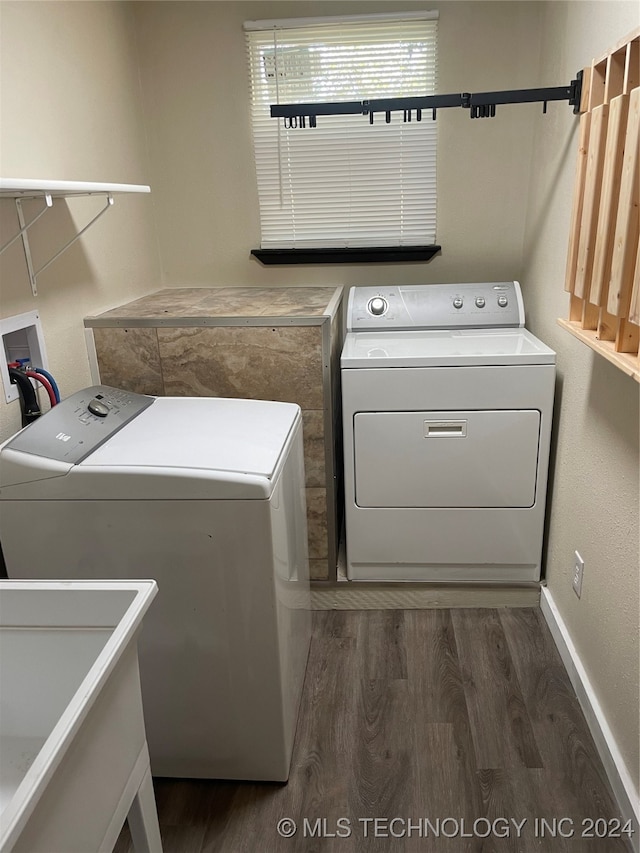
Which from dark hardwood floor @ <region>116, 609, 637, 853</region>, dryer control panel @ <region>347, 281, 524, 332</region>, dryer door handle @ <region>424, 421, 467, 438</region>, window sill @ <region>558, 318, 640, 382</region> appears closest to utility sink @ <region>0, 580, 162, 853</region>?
dark hardwood floor @ <region>116, 609, 637, 853</region>

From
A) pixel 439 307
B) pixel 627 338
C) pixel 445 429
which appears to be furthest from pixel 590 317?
pixel 439 307

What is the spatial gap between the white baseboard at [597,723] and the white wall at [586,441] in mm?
28

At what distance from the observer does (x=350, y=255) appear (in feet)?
8.95

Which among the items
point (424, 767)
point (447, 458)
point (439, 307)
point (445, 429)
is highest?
point (439, 307)

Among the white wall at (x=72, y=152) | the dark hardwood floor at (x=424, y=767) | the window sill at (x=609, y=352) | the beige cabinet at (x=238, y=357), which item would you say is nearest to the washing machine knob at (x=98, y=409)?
the white wall at (x=72, y=152)

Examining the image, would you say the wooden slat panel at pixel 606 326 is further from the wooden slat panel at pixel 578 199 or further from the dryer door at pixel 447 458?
the dryer door at pixel 447 458

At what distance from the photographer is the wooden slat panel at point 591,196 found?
1446 mm

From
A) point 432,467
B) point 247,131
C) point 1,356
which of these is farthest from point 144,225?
point 432,467

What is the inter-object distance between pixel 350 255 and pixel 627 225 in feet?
5.12

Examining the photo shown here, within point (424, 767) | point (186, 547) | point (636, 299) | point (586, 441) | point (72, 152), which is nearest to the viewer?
point (636, 299)

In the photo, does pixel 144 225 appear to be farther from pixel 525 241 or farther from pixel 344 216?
pixel 525 241

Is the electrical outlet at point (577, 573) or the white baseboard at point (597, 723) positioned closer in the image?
the white baseboard at point (597, 723)

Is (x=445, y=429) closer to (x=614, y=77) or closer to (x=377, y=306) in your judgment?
(x=377, y=306)

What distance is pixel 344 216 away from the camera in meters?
2.73
